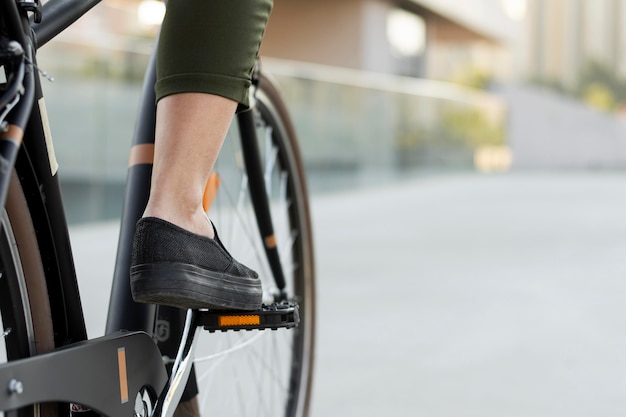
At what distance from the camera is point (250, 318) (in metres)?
1.28

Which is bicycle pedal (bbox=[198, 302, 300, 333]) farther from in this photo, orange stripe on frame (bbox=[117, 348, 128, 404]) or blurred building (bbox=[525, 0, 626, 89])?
blurred building (bbox=[525, 0, 626, 89])

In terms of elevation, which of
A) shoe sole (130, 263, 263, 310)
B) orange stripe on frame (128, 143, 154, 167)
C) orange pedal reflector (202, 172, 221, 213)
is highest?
orange stripe on frame (128, 143, 154, 167)

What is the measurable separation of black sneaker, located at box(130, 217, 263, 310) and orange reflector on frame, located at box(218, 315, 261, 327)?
9 centimetres

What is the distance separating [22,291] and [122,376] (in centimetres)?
19

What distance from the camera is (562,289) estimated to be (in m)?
4.72

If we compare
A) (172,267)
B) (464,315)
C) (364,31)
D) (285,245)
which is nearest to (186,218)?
(172,267)

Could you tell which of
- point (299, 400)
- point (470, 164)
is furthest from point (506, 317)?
point (470, 164)

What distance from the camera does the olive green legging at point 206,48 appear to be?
3.64 ft

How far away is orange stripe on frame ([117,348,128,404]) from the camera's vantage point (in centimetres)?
110

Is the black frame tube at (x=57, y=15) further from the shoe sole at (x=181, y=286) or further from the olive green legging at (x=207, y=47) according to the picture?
the shoe sole at (x=181, y=286)

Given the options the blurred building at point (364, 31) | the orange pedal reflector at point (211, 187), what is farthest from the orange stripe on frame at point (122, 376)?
the blurred building at point (364, 31)

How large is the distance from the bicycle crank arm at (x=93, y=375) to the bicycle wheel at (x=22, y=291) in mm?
22

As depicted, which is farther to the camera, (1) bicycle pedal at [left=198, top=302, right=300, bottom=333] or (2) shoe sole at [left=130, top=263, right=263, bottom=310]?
(1) bicycle pedal at [left=198, top=302, right=300, bottom=333]

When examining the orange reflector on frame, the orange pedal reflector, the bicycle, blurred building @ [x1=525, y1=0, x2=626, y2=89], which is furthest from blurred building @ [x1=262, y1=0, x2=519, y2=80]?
blurred building @ [x1=525, y1=0, x2=626, y2=89]
